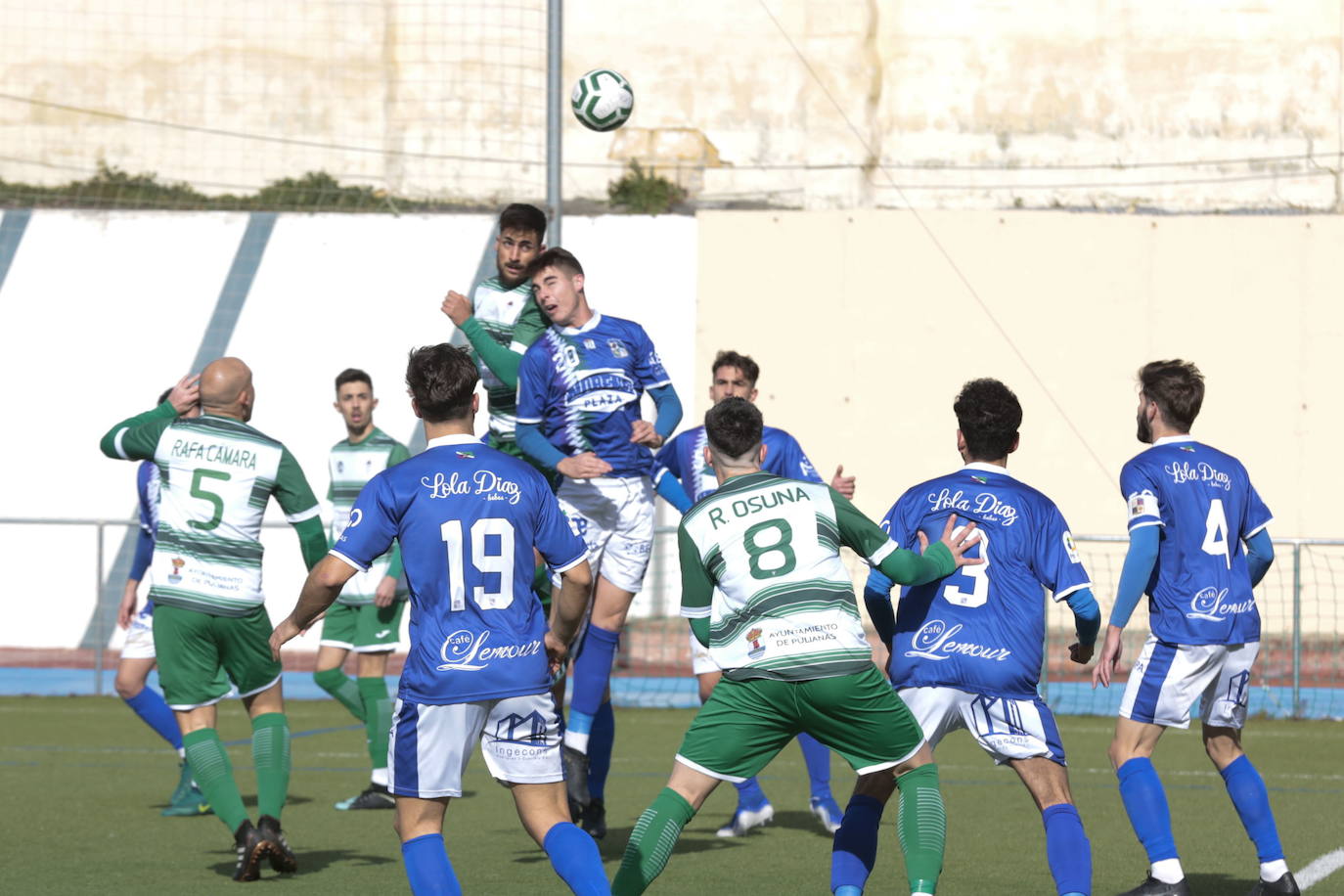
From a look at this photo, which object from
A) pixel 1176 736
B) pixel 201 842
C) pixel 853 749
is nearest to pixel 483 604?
pixel 853 749

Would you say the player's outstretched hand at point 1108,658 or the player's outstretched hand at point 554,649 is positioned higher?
the player's outstretched hand at point 554,649

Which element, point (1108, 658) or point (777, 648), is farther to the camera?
point (1108, 658)

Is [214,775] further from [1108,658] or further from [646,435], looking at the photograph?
[1108,658]

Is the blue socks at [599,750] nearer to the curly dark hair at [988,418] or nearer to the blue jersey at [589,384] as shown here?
the blue jersey at [589,384]

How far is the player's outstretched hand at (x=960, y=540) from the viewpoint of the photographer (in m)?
5.38

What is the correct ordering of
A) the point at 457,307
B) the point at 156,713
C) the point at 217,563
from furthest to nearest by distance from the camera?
the point at 156,713 < the point at 457,307 < the point at 217,563

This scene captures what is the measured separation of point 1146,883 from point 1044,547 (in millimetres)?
1440

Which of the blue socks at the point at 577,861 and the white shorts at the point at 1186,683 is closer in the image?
the blue socks at the point at 577,861

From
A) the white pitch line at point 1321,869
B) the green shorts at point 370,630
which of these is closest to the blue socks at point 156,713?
the green shorts at point 370,630

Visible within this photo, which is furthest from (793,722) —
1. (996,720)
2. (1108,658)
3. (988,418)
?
(1108,658)

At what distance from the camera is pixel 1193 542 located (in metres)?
6.23

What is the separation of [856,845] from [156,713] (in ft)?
16.4

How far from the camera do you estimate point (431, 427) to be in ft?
17.0

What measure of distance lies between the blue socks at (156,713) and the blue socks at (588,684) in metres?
2.75
